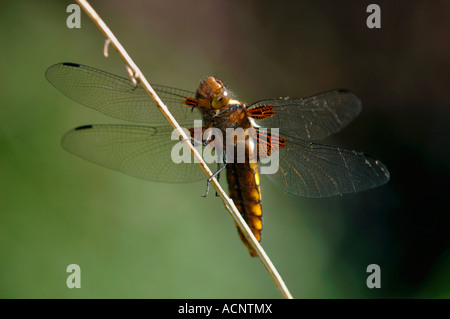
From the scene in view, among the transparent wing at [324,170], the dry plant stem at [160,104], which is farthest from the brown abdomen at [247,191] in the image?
the dry plant stem at [160,104]

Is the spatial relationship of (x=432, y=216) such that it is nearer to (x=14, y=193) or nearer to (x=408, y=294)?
(x=408, y=294)

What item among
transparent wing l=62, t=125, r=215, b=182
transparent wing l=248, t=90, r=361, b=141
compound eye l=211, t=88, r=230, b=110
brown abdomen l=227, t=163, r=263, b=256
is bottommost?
brown abdomen l=227, t=163, r=263, b=256

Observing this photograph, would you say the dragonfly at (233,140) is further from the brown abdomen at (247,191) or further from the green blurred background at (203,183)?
the green blurred background at (203,183)

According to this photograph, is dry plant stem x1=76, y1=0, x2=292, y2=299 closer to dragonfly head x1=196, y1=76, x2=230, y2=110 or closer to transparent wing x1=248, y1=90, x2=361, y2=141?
dragonfly head x1=196, y1=76, x2=230, y2=110

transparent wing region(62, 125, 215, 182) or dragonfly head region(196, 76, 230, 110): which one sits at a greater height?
dragonfly head region(196, 76, 230, 110)

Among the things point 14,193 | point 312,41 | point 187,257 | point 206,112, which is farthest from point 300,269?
point 312,41

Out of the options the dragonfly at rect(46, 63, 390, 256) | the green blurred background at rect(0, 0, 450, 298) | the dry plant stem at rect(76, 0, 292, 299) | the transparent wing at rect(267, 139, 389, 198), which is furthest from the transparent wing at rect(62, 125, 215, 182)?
the green blurred background at rect(0, 0, 450, 298)
